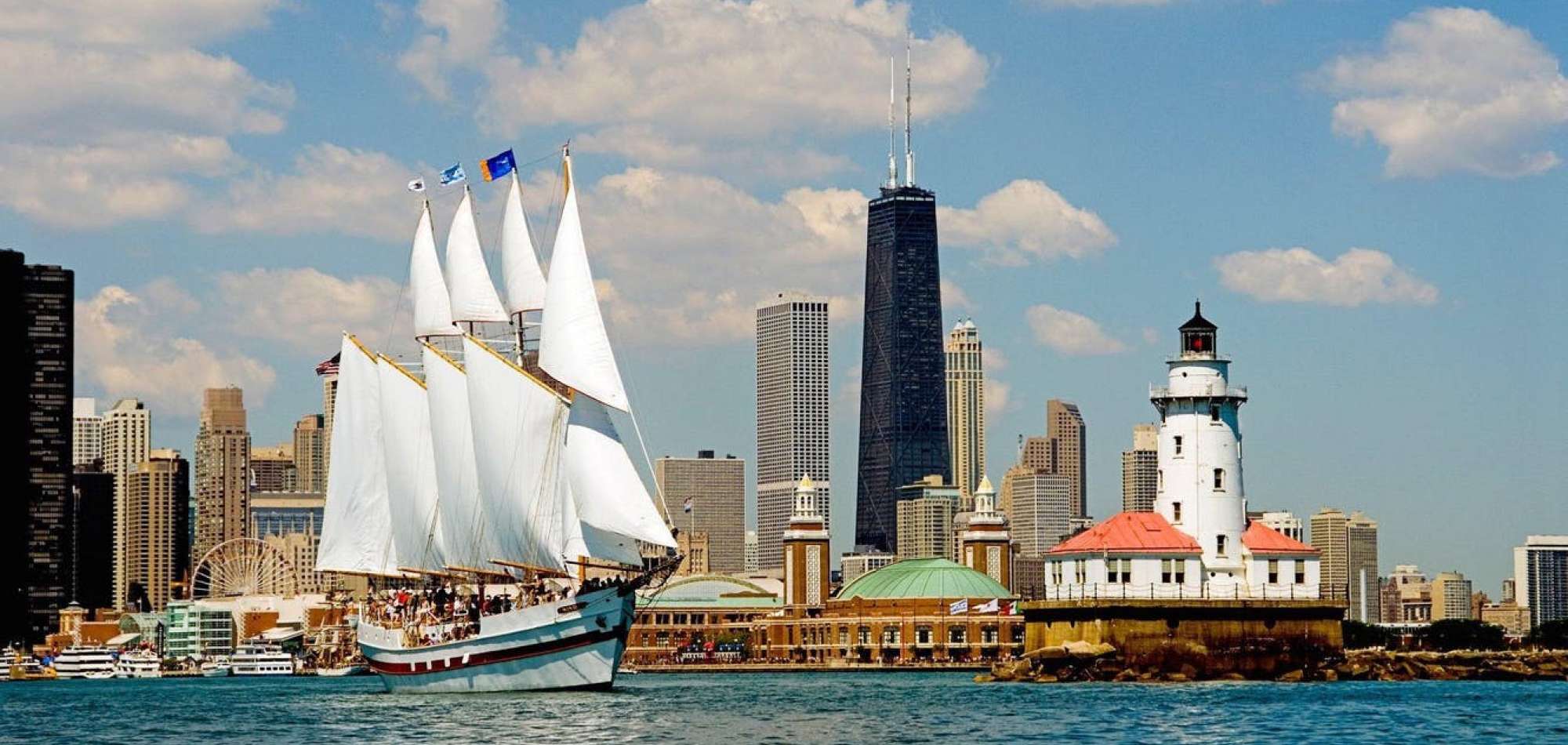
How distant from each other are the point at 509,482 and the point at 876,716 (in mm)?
19968

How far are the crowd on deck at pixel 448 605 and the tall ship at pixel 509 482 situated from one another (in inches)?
4.2

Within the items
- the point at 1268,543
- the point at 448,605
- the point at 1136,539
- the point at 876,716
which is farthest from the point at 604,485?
the point at 1268,543

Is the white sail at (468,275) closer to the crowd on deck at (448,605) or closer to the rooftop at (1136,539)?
the crowd on deck at (448,605)

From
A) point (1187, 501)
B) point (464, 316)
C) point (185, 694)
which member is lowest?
point (185, 694)

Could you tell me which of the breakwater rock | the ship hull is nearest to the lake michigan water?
the ship hull

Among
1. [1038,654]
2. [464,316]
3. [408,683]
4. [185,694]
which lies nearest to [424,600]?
[408,683]

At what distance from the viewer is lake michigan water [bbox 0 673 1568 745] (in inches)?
3378

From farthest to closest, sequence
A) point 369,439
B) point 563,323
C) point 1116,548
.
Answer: point 1116,548 → point 369,439 → point 563,323

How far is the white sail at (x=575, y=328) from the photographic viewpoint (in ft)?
351

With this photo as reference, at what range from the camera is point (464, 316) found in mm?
114750

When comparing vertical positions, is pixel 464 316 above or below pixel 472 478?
above

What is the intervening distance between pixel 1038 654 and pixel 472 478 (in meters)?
35.0

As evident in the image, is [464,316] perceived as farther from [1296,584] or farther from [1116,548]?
[1296,584]

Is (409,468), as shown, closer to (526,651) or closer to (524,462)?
(524,462)
